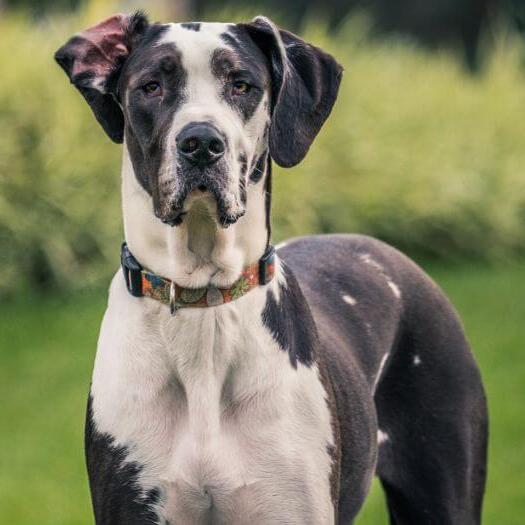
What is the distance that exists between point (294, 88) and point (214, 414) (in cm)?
93

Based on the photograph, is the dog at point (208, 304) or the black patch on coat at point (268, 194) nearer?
the dog at point (208, 304)

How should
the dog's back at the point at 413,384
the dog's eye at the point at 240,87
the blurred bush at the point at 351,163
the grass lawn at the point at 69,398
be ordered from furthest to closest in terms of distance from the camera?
the blurred bush at the point at 351,163
the grass lawn at the point at 69,398
the dog's back at the point at 413,384
the dog's eye at the point at 240,87

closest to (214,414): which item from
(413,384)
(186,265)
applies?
→ (186,265)

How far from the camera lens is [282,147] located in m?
3.52

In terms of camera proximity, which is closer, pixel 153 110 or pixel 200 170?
pixel 200 170

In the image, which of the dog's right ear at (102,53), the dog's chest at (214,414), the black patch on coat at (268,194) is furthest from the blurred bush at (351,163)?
the dog's chest at (214,414)

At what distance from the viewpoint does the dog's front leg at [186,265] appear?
3459 mm


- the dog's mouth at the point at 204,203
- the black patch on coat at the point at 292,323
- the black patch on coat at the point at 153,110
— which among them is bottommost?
the black patch on coat at the point at 292,323

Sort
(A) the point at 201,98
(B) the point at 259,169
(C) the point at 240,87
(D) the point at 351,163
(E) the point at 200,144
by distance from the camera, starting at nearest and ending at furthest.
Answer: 1. (E) the point at 200,144
2. (A) the point at 201,98
3. (C) the point at 240,87
4. (B) the point at 259,169
5. (D) the point at 351,163

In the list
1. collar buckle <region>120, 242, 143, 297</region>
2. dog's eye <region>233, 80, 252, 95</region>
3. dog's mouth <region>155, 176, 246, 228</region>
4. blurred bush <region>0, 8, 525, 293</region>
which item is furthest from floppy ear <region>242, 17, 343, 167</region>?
blurred bush <region>0, 8, 525, 293</region>

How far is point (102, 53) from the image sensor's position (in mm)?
3576

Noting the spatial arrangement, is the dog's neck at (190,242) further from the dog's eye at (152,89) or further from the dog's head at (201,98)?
the dog's eye at (152,89)

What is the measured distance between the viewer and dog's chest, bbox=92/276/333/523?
3.37 metres

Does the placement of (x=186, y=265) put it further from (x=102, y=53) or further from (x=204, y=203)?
(x=102, y=53)
